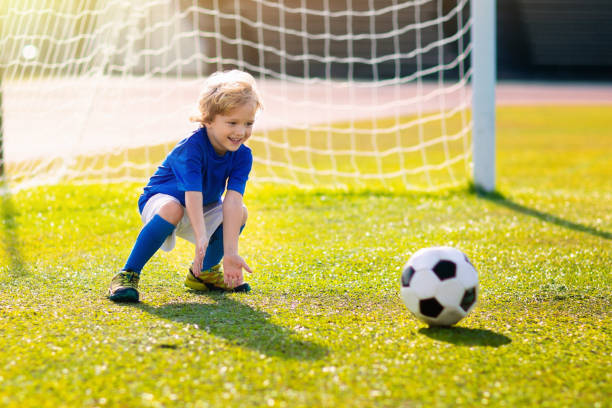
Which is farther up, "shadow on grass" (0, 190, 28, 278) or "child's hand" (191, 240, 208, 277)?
"child's hand" (191, 240, 208, 277)

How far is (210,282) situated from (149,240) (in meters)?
0.35

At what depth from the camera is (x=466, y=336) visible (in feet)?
7.97

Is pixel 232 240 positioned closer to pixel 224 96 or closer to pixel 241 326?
pixel 241 326

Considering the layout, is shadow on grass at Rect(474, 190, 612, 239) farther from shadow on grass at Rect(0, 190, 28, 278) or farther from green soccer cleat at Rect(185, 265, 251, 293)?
shadow on grass at Rect(0, 190, 28, 278)

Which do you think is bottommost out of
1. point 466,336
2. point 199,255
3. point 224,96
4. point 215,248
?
point 466,336

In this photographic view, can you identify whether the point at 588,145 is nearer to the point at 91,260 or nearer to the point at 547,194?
the point at 547,194

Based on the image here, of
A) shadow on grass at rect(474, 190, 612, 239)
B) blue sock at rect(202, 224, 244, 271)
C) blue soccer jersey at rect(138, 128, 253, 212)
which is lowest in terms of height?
shadow on grass at rect(474, 190, 612, 239)

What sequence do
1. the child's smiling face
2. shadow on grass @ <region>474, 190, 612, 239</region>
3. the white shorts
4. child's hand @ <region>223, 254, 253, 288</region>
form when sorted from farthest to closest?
shadow on grass @ <region>474, 190, 612, 239</region>
the white shorts
the child's smiling face
child's hand @ <region>223, 254, 253, 288</region>

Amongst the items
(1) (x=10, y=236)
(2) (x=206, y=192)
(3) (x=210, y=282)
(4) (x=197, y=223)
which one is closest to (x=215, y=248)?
(3) (x=210, y=282)

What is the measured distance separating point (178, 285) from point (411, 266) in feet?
3.72

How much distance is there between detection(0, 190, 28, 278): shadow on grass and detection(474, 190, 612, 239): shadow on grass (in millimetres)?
3263

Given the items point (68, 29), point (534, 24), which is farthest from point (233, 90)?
point (534, 24)

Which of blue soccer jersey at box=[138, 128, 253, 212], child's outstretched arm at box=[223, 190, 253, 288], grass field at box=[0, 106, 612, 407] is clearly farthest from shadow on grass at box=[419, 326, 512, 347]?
blue soccer jersey at box=[138, 128, 253, 212]

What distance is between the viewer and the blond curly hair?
9.09 ft
